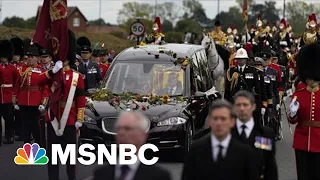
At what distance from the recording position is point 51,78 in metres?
10.8

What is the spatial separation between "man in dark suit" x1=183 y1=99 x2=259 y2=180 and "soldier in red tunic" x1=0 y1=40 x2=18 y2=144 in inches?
388

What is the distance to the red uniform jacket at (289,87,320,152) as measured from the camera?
30.7 feet

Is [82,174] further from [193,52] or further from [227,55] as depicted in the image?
[227,55]

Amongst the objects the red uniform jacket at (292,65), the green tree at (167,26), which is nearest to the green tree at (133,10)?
the green tree at (167,26)

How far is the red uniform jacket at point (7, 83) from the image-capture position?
1550 cm

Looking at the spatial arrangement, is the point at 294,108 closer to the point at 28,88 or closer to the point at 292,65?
the point at 28,88

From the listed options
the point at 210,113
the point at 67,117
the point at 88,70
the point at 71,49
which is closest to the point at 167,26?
the point at 88,70

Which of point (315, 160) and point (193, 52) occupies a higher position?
point (193, 52)

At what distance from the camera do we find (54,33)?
36.3 ft

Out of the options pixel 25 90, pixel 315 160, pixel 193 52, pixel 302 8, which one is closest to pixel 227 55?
pixel 193 52

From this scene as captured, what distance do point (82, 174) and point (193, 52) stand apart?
4.36 metres

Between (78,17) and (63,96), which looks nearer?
(63,96)

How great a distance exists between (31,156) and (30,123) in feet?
4.37

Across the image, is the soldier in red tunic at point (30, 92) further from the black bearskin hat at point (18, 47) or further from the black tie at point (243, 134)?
the black tie at point (243, 134)
